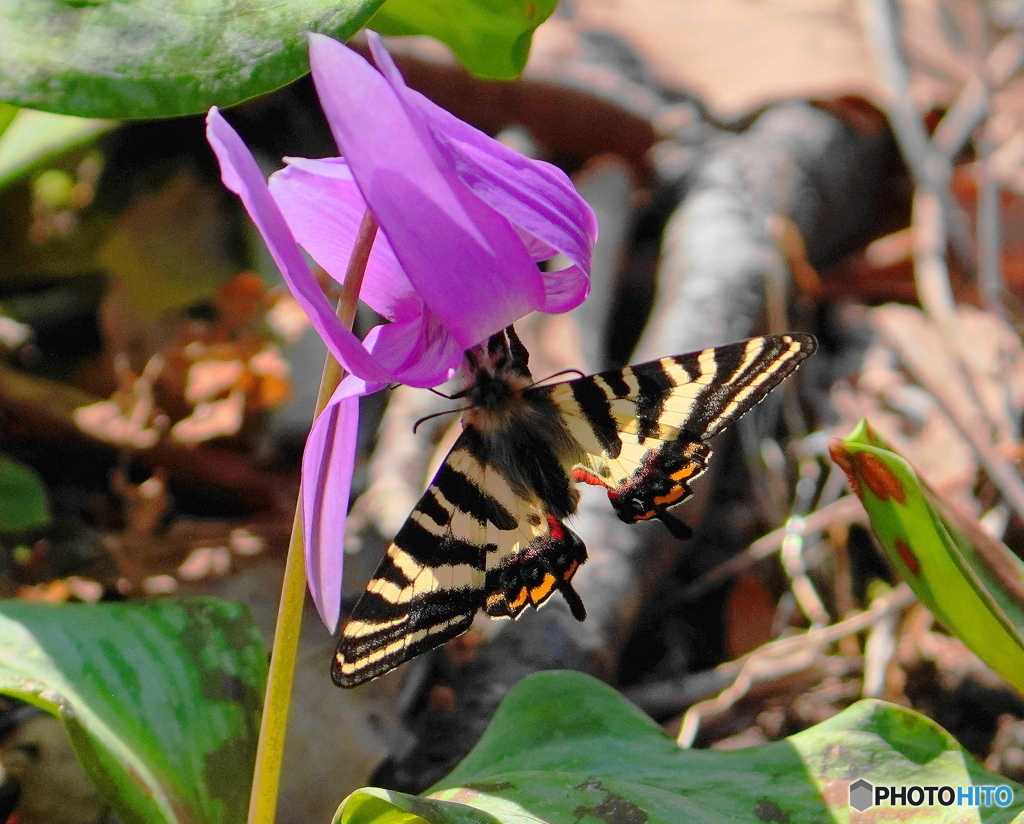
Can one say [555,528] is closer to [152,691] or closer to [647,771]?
[647,771]

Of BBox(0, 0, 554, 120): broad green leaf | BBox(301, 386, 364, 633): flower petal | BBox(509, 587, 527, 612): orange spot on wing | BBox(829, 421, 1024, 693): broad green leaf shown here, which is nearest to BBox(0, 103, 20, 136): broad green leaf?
BBox(0, 0, 554, 120): broad green leaf

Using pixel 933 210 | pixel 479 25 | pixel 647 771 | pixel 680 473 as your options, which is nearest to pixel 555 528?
pixel 680 473

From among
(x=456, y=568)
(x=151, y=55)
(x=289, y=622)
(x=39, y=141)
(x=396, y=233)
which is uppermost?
(x=151, y=55)

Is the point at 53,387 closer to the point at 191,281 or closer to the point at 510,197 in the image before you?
the point at 191,281

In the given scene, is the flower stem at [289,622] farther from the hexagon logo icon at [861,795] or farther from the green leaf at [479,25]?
the hexagon logo icon at [861,795]

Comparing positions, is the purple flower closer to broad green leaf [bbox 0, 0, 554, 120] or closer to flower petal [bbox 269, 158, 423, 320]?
flower petal [bbox 269, 158, 423, 320]

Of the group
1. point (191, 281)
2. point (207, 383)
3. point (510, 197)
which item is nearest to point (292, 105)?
point (191, 281)
